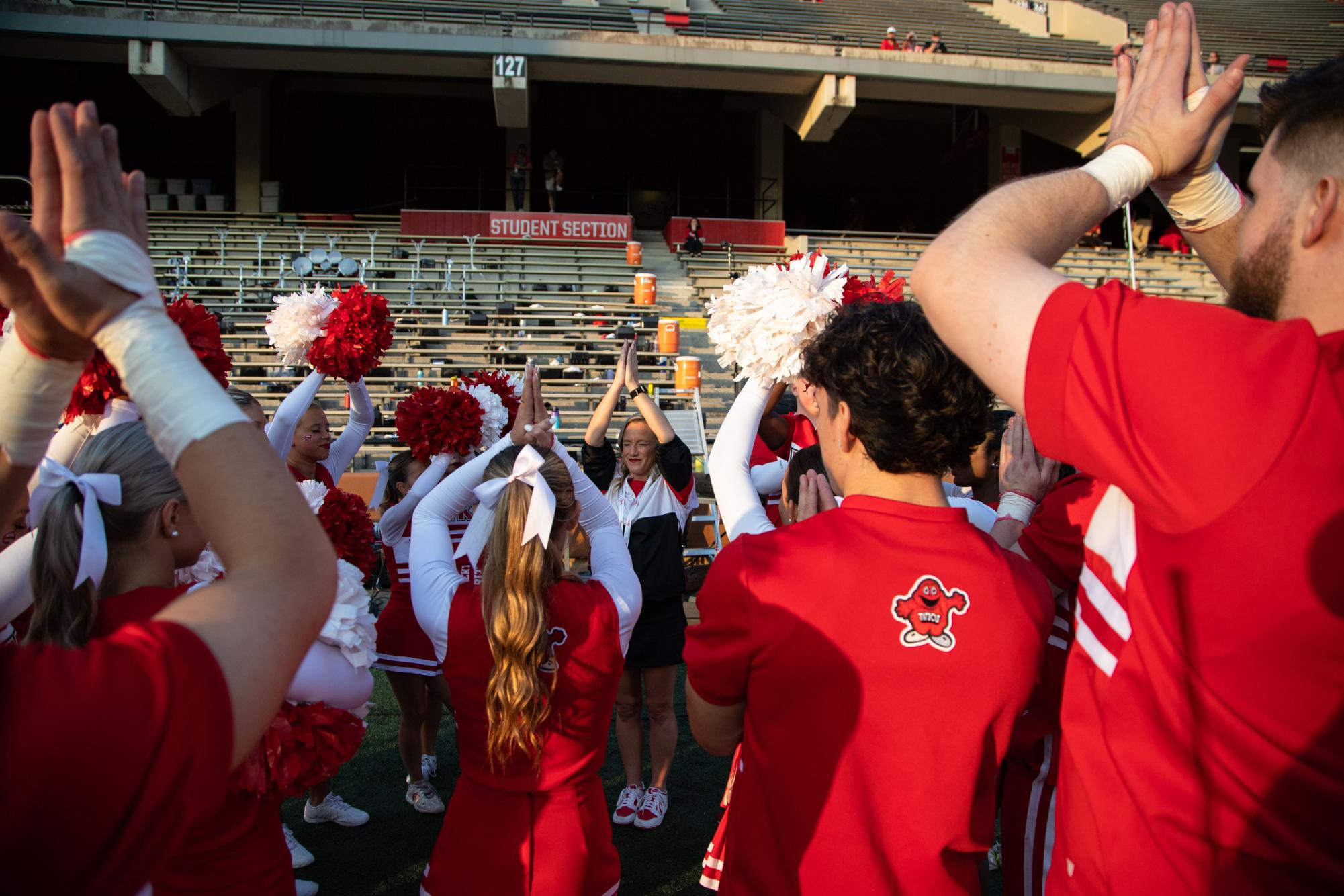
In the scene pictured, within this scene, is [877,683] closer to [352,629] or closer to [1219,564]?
[1219,564]

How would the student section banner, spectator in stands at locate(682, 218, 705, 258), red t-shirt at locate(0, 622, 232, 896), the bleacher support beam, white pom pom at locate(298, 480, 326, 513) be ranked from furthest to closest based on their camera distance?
the bleacher support beam < spectator in stands at locate(682, 218, 705, 258) < the student section banner < white pom pom at locate(298, 480, 326, 513) < red t-shirt at locate(0, 622, 232, 896)

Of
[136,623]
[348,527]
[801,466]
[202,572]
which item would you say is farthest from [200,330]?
[136,623]

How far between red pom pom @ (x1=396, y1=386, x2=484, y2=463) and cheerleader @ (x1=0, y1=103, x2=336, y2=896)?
10.1 ft

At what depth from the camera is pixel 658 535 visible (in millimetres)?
5098

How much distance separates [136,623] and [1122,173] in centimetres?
125

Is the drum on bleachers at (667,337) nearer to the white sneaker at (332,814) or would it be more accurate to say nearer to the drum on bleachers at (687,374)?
the drum on bleachers at (687,374)

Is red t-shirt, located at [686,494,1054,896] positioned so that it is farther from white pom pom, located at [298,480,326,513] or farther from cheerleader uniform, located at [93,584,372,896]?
white pom pom, located at [298,480,326,513]

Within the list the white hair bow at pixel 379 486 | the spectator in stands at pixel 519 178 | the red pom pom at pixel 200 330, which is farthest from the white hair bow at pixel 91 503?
the spectator in stands at pixel 519 178

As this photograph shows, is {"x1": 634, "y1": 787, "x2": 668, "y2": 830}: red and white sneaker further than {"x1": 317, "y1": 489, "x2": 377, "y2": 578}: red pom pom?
Yes

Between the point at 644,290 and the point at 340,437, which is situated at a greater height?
the point at 644,290

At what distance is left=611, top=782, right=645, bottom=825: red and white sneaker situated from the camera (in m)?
4.34

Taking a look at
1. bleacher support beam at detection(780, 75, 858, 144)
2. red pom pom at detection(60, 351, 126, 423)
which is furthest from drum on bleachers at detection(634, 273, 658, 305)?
red pom pom at detection(60, 351, 126, 423)

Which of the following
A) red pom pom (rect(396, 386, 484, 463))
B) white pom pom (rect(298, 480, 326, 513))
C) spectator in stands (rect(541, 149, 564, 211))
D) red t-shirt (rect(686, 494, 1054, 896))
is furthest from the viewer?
spectator in stands (rect(541, 149, 564, 211))

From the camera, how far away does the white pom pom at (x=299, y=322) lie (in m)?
3.94
